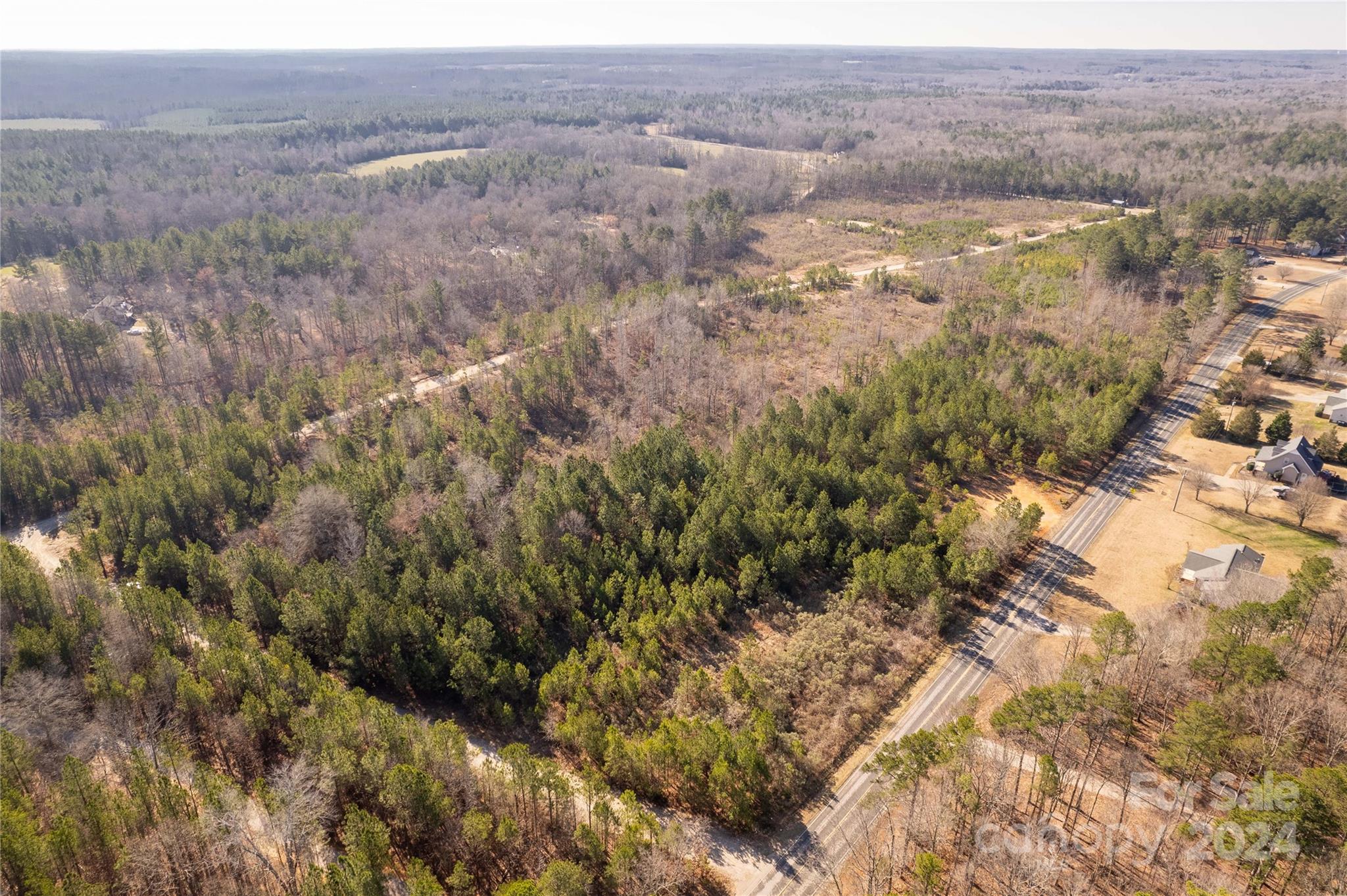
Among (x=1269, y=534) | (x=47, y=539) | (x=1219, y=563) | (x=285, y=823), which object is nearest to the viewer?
(x=285, y=823)

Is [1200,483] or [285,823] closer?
[285,823]

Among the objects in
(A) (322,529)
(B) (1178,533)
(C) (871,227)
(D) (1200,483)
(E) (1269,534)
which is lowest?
(B) (1178,533)

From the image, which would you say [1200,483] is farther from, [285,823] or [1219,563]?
[285,823]

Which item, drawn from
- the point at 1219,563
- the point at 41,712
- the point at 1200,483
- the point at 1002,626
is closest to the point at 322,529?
the point at 41,712

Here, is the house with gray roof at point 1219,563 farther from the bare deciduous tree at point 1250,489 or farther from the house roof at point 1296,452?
the house roof at point 1296,452

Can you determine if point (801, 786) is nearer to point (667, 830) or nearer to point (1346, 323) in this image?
point (667, 830)

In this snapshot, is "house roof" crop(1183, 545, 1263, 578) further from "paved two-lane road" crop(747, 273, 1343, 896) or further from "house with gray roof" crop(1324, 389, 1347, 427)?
"house with gray roof" crop(1324, 389, 1347, 427)
